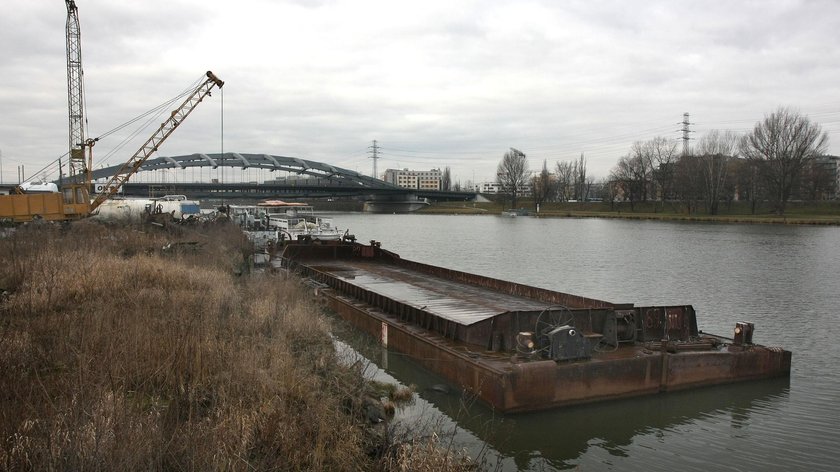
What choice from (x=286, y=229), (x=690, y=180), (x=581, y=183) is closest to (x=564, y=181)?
(x=581, y=183)

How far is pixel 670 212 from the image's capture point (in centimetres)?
8762

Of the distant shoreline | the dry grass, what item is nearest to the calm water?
the dry grass

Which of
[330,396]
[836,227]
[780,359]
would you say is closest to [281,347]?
[330,396]

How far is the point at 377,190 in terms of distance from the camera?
114125 millimetres

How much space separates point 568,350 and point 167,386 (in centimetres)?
597

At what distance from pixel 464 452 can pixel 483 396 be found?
2.43 metres

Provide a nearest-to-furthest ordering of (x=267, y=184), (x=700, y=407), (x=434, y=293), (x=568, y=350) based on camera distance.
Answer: (x=568, y=350) → (x=700, y=407) → (x=434, y=293) → (x=267, y=184)

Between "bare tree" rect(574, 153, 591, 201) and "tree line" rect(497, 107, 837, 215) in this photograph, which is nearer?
"tree line" rect(497, 107, 837, 215)

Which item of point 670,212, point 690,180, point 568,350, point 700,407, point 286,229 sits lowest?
point 700,407

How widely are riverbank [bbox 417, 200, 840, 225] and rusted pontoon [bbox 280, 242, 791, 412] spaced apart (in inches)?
2553

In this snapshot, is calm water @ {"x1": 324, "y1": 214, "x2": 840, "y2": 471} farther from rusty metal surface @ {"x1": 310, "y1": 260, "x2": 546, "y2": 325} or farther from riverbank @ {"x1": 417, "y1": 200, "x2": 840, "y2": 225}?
riverbank @ {"x1": 417, "y1": 200, "x2": 840, "y2": 225}

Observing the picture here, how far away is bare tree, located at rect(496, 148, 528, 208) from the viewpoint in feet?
426

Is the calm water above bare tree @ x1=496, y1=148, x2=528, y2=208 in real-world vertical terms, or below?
below

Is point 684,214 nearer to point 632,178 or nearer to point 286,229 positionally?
point 632,178
